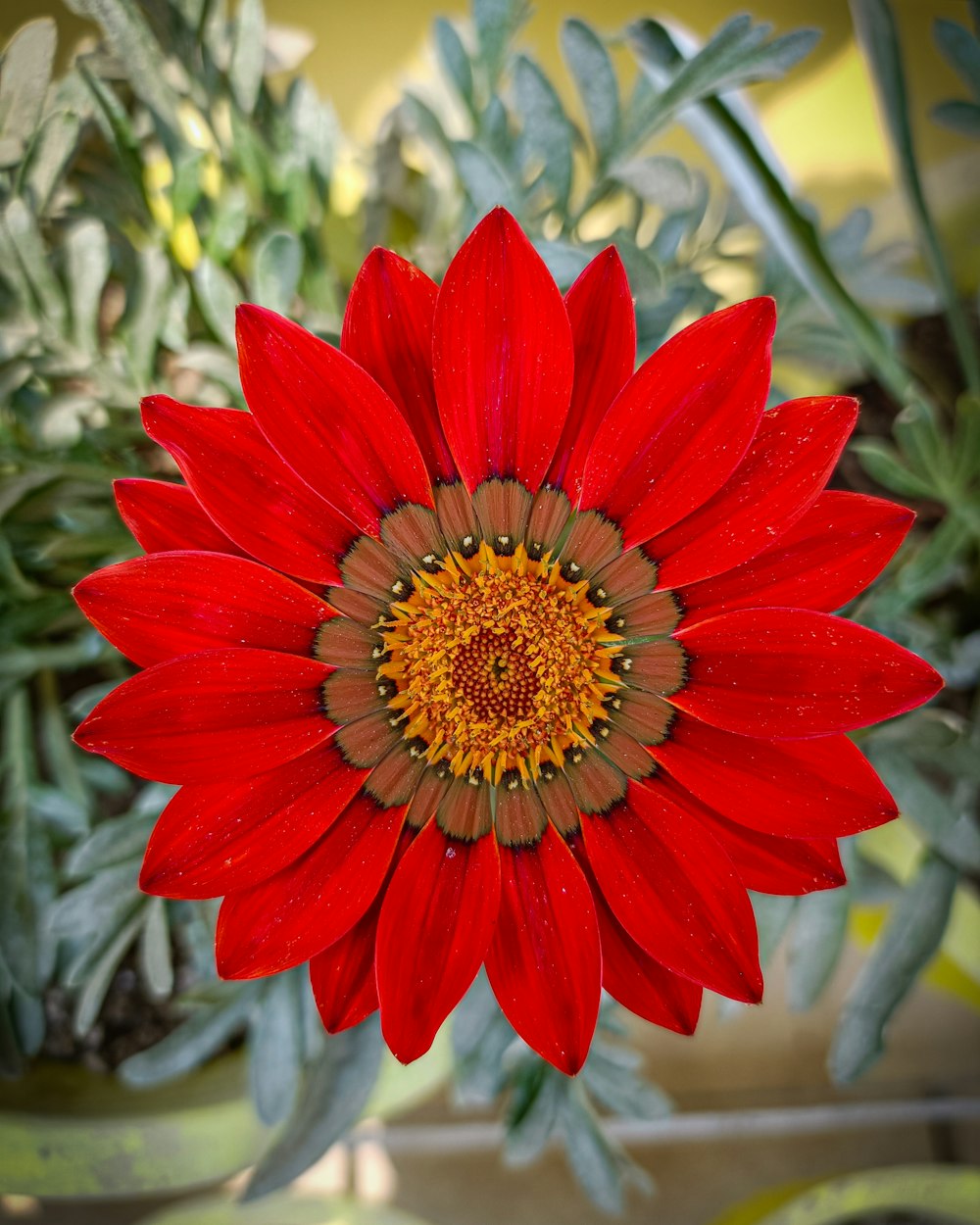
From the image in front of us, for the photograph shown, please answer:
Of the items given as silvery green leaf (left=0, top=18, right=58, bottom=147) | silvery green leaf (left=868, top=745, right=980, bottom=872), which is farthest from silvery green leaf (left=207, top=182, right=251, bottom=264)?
silvery green leaf (left=868, top=745, right=980, bottom=872)

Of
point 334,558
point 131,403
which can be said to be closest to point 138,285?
point 131,403

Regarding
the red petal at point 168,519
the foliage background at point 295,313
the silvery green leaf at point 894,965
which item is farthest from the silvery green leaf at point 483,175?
the silvery green leaf at point 894,965

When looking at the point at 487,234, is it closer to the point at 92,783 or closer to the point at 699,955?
the point at 699,955

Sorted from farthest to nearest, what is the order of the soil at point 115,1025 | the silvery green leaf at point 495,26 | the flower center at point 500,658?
the soil at point 115,1025 → the silvery green leaf at point 495,26 → the flower center at point 500,658

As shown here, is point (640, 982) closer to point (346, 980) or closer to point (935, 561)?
point (346, 980)

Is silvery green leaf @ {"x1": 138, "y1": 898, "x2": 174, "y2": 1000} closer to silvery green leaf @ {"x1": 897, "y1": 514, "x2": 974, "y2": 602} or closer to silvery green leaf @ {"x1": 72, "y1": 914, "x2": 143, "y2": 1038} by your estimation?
silvery green leaf @ {"x1": 72, "y1": 914, "x2": 143, "y2": 1038}

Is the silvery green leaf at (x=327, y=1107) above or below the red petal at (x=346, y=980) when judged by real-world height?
below

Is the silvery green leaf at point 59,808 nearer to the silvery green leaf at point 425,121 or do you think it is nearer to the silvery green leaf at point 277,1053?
the silvery green leaf at point 277,1053
